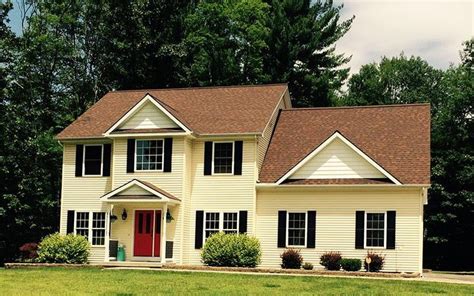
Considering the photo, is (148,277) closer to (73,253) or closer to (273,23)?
(73,253)

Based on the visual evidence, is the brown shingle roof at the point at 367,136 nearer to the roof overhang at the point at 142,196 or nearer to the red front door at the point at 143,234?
the roof overhang at the point at 142,196

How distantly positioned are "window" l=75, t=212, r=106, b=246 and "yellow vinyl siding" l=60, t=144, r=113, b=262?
11.1 inches

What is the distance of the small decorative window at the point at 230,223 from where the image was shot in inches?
1308

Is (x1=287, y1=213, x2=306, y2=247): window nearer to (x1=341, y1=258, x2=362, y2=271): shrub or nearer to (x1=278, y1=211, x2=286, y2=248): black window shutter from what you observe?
(x1=278, y1=211, x2=286, y2=248): black window shutter

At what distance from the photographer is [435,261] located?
156 feet

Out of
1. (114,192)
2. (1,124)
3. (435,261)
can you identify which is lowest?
(435,261)

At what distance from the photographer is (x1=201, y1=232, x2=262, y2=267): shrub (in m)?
31.6

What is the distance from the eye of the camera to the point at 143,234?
34.0 meters

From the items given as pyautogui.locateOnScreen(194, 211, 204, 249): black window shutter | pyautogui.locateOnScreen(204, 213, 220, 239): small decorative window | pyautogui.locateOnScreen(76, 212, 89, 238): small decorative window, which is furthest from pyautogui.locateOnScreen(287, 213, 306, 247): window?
pyautogui.locateOnScreen(76, 212, 89, 238): small decorative window

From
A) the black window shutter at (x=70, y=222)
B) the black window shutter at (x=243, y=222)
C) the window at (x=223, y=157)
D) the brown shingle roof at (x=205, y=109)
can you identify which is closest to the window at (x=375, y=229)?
the black window shutter at (x=243, y=222)

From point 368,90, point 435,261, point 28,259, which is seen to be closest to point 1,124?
point 28,259

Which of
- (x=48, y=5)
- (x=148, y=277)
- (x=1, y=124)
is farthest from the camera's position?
(x=48, y=5)

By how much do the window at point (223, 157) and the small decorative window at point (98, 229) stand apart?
5807 mm

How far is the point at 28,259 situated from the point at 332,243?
47.3 ft
